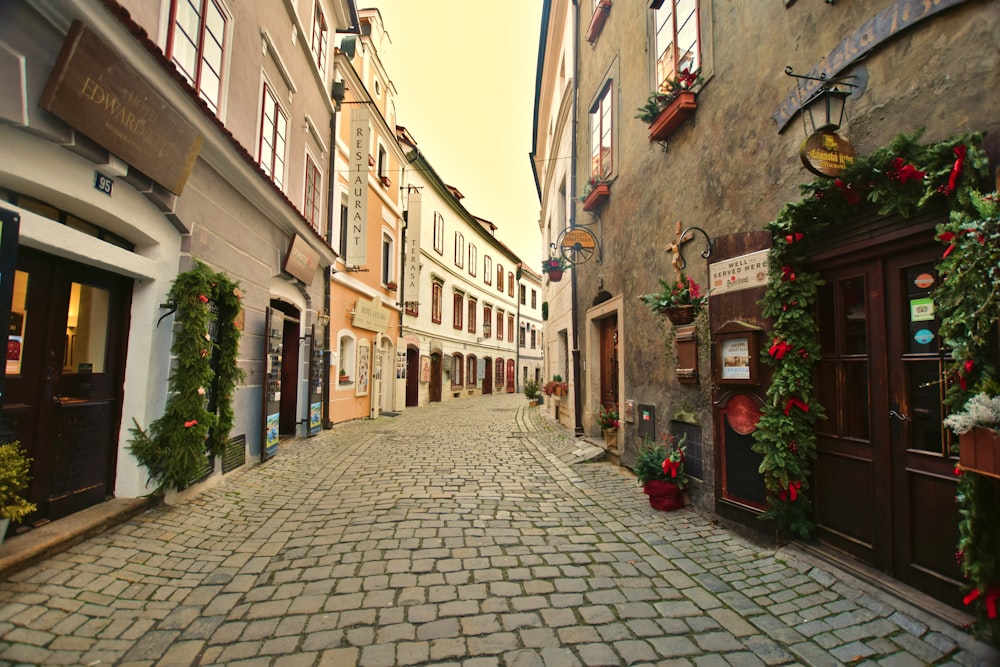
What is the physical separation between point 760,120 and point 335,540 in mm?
5068

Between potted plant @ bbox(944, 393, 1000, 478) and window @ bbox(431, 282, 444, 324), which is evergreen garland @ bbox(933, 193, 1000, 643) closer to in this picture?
potted plant @ bbox(944, 393, 1000, 478)

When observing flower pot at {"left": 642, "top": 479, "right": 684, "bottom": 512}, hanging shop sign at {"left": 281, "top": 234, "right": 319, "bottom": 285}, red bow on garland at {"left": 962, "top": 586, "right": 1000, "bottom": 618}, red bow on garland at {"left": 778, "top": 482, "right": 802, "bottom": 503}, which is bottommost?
flower pot at {"left": 642, "top": 479, "right": 684, "bottom": 512}

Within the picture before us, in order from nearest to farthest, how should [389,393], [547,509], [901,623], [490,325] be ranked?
[901,623]
[547,509]
[389,393]
[490,325]

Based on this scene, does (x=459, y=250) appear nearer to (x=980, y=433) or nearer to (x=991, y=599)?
(x=980, y=433)

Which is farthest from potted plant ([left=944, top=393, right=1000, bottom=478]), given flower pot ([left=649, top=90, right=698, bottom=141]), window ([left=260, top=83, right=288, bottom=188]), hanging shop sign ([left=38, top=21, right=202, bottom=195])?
window ([left=260, top=83, right=288, bottom=188])

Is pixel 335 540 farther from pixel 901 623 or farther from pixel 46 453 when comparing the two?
pixel 901 623

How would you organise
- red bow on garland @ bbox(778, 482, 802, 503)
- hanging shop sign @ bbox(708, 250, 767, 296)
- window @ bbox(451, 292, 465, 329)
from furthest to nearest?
window @ bbox(451, 292, 465, 329) < hanging shop sign @ bbox(708, 250, 767, 296) < red bow on garland @ bbox(778, 482, 802, 503)

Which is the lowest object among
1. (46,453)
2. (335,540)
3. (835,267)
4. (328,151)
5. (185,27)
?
(335,540)

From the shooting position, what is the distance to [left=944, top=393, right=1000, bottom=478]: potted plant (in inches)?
84.0

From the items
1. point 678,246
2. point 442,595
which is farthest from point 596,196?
point 442,595

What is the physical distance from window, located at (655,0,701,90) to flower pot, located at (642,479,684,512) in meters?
4.33

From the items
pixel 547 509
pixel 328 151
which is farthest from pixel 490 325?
pixel 547 509

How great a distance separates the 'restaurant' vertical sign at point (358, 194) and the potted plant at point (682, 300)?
27.6 ft

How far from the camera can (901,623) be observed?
8.68 feet
